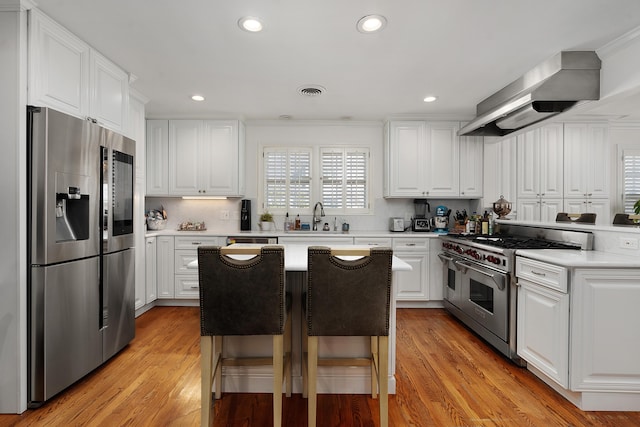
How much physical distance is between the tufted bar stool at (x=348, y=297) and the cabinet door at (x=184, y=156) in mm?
3066

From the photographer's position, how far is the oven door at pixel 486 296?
269 cm

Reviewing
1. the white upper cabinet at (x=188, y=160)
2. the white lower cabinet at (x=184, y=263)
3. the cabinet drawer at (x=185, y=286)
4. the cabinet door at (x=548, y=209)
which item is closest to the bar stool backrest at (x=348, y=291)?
the white lower cabinet at (x=184, y=263)

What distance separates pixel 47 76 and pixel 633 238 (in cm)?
410

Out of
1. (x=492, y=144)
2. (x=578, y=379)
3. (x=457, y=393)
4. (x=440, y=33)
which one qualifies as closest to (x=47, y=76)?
(x=440, y=33)

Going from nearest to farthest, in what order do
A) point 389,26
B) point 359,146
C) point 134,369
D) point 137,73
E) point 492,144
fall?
1. point 389,26
2. point 134,369
3. point 137,73
4. point 492,144
5. point 359,146

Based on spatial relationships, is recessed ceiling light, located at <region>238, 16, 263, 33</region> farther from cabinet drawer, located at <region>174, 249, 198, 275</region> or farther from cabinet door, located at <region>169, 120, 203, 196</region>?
cabinet drawer, located at <region>174, 249, 198, 275</region>

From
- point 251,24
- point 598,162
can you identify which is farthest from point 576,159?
point 251,24

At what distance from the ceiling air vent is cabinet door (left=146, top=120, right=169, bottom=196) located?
201 cm

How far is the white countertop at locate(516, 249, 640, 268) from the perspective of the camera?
1.99 metres

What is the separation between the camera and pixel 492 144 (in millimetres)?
4195

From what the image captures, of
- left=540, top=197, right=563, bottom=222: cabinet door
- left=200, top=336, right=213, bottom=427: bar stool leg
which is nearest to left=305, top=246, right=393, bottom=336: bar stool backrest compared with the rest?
left=200, top=336, right=213, bottom=427: bar stool leg

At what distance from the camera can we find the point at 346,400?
2.12 meters

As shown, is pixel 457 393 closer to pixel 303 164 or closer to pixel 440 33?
pixel 440 33

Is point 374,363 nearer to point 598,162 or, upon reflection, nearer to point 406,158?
point 406,158
